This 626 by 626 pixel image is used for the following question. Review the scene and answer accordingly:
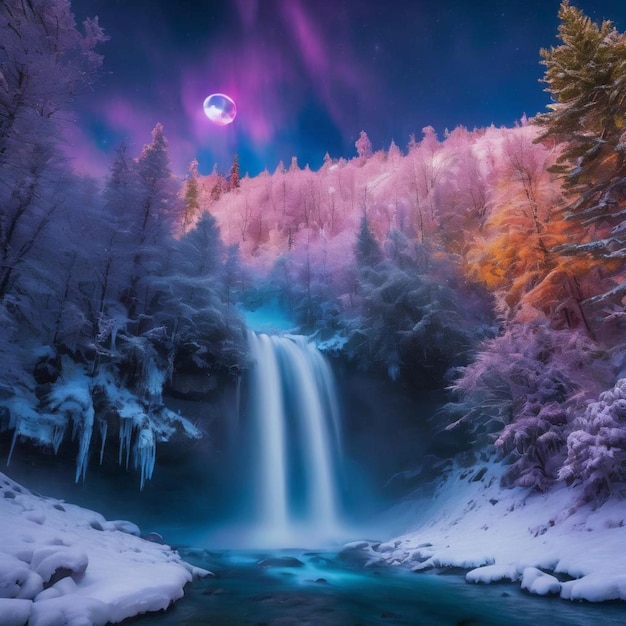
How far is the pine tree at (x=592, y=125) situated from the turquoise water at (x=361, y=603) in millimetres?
10473

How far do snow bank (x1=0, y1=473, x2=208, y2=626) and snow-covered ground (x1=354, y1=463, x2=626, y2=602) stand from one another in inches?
300

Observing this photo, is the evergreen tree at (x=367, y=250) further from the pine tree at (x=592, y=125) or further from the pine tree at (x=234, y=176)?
the pine tree at (x=234, y=176)

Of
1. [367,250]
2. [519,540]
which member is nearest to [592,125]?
[519,540]

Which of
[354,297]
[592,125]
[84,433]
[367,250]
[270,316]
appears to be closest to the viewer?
[84,433]

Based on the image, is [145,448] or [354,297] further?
[354,297]

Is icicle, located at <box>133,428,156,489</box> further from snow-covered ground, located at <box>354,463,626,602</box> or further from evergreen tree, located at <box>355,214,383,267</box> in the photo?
evergreen tree, located at <box>355,214,383,267</box>

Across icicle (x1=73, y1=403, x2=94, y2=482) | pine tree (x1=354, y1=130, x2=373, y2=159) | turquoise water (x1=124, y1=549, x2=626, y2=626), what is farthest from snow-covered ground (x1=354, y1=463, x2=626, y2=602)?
pine tree (x1=354, y1=130, x2=373, y2=159)

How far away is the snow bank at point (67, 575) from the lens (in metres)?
5.28

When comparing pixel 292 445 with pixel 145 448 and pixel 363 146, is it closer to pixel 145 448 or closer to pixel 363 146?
pixel 145 448

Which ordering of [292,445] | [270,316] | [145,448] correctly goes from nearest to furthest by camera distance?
[145,448], [292,445], [270,316]

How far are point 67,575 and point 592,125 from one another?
20.0 metres

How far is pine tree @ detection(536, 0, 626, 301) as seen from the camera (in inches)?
554

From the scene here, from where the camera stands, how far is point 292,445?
80.2ft

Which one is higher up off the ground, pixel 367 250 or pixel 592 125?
pixel 367 250
